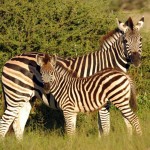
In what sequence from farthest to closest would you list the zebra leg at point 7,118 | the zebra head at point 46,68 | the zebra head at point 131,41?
the zebra leg at point 7,118 → the zebra head at point 131,41 → the zebra head at point 46,68

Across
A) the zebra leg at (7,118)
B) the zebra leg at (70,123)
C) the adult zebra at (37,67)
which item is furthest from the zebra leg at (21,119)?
the zebra leg at (70,123)

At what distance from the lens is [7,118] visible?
9.15 metres

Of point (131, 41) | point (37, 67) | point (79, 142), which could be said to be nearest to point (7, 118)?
point (37, 67)

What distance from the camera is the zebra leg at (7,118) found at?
913 centimetres

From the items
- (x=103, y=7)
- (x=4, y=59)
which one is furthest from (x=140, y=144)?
(x=103, y=7)

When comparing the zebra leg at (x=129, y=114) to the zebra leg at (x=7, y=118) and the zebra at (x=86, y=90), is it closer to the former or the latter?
the zebra at (x=86, y=90)

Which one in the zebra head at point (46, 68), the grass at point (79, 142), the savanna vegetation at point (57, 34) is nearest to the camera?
the grass at point (79, 142)

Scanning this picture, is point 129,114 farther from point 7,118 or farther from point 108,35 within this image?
point 7,118

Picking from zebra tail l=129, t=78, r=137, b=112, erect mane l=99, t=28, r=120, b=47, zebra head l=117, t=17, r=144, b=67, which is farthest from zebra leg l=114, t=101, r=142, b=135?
erect mane l=99, t=28, r=120, b=47

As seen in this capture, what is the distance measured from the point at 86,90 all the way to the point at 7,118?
5.77 ft

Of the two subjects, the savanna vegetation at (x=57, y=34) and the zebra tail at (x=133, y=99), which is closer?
the zebra tail at (x=133, y=99)

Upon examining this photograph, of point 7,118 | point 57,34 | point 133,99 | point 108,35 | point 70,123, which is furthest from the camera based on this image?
point 57,34

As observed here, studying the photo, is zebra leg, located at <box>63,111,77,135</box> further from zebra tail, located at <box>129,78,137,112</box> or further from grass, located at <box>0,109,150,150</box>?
zebra tail, located at <box>129,78,137,112</box>

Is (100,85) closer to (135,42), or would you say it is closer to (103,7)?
(135,42)
